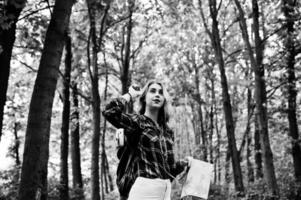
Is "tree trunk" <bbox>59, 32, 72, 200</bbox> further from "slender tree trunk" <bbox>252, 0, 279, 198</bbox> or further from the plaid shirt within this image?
the plaid shirt

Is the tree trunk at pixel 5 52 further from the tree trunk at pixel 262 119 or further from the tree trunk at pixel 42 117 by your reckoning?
the tree trunk at pixel 262 119

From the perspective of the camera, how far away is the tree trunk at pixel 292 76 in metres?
12.9

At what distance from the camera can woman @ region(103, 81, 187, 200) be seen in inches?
108

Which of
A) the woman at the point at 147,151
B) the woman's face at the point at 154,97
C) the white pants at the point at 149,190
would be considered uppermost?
the woman's face at the point at 154,97

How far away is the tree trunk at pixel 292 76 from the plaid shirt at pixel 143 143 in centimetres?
1058

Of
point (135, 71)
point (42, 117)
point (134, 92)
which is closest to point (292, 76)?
point (135, 71)

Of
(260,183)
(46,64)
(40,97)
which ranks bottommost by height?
(260,183)

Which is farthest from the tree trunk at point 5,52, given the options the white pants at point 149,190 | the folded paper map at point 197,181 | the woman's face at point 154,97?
the white pants at point 149,190

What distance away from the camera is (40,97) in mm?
5250

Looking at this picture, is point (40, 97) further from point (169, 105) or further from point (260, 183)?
point (260, 183)

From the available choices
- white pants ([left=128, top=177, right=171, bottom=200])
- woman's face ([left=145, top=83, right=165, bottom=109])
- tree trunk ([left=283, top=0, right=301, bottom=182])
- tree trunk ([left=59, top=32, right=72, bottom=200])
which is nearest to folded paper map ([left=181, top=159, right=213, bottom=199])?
white pants ([left=128, top=177, right=171, bottom=200])

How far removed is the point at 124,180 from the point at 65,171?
13.1 metres

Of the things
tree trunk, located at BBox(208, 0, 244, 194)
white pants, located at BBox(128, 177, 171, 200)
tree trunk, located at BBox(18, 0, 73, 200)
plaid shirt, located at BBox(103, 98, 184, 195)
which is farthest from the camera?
tree trunk, located at BBox(208, 0, 244, 194)

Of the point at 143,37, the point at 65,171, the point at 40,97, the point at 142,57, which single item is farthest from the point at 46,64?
the point at 142,57
